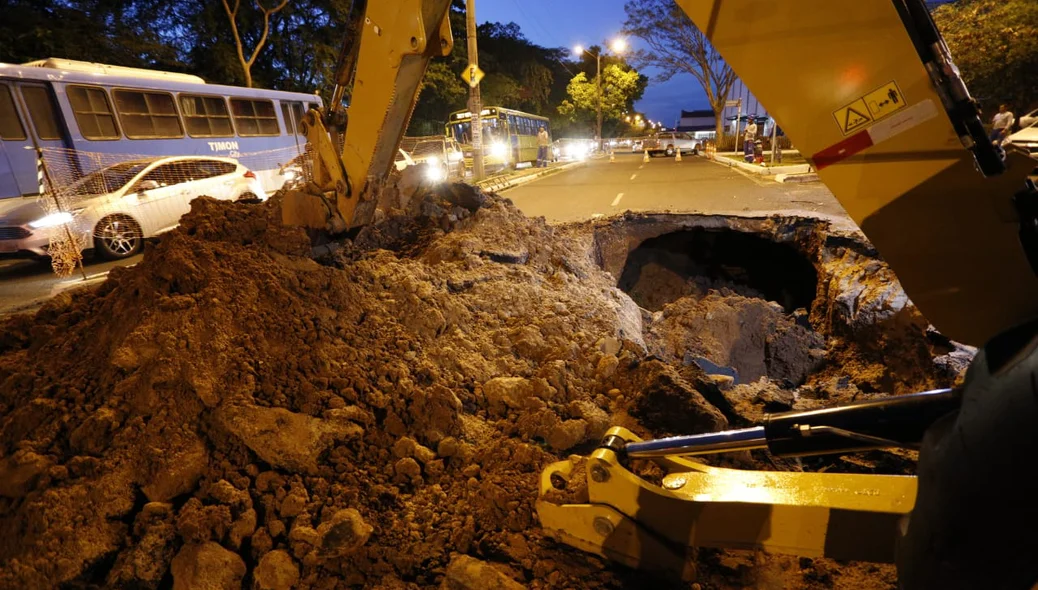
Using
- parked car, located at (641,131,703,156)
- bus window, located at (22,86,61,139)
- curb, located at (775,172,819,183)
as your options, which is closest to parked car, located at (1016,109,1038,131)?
curb, located at (775,172,819,183)

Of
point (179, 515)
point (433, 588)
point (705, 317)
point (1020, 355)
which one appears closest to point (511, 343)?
point (433, 588)

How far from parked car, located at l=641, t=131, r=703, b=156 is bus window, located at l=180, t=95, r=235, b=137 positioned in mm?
25919

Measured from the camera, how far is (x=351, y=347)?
3059 mm

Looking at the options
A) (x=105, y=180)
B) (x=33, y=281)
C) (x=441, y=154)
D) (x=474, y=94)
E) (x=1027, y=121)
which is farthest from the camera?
(x=441, y=154)

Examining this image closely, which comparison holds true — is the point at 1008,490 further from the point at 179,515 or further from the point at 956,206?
the point at 179,515

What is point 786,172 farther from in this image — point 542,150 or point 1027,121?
point 542,150

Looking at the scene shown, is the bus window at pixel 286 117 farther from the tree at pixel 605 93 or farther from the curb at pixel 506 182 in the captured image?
the tree at pixel 605 93

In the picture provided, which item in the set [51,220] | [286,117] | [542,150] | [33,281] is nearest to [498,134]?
[542,150]

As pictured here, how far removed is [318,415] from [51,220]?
25.7 ft

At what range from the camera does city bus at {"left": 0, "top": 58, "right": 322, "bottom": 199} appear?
9.68 metres

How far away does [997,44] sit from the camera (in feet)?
60.1

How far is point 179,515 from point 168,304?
135cm

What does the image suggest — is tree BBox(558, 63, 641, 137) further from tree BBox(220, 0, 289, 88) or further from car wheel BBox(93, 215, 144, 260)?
car wheel BBox(93, 215, 144, 260)

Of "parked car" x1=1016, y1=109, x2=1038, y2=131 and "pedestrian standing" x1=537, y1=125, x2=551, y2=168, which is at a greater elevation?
"parked car" x1=1016, y1=109, x2=1038, y2=131
